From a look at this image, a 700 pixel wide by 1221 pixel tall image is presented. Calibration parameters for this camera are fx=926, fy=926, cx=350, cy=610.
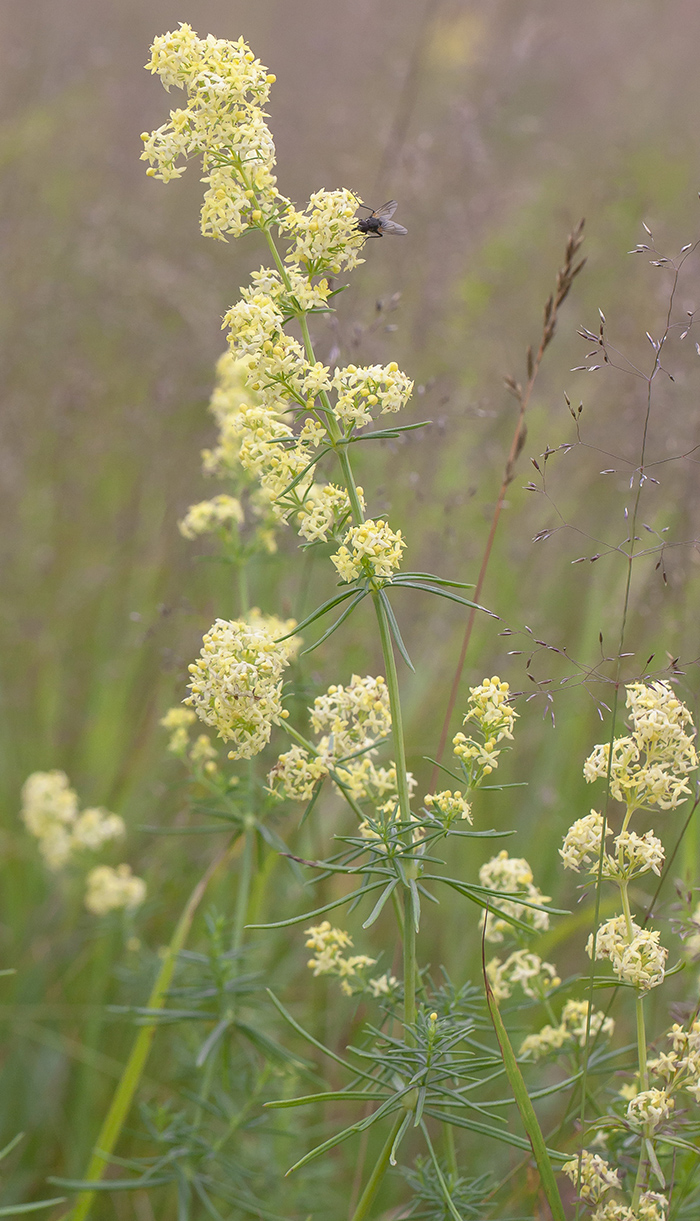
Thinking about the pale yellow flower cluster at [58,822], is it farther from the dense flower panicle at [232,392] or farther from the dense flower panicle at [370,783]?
the dense flower panicle at [370,783]

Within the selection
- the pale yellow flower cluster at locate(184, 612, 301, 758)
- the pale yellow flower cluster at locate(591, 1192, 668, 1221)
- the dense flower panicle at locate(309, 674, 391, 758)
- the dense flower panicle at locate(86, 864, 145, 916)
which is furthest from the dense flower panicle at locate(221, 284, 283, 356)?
the dense flower panicle at locate(86, 864, 145, 916)

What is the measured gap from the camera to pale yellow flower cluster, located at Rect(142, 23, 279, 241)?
1.37 meters

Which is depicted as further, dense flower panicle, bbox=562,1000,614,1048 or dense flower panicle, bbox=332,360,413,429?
dense flower panicle, bbox=562,1000,614,1048

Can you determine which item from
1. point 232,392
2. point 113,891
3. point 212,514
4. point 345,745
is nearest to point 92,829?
point 113,891

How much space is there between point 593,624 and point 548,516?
880 millimetres

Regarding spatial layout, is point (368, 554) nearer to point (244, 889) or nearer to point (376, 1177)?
point (376, 1177)

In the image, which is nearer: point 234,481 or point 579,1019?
point 579,1019

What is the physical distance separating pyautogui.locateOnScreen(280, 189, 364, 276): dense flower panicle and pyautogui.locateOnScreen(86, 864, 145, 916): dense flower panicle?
6.71 ft

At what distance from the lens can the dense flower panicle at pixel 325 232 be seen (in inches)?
53.6

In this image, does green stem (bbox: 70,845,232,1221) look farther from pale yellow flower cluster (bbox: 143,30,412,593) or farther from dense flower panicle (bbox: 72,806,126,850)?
pale yellow flower cluster (bbox: 143,30,412,593)

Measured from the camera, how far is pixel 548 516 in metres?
4.30

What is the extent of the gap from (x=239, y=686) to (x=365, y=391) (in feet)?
1.56

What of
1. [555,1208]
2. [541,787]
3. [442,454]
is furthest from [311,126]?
[555,1208]

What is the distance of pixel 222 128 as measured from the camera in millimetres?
1372
